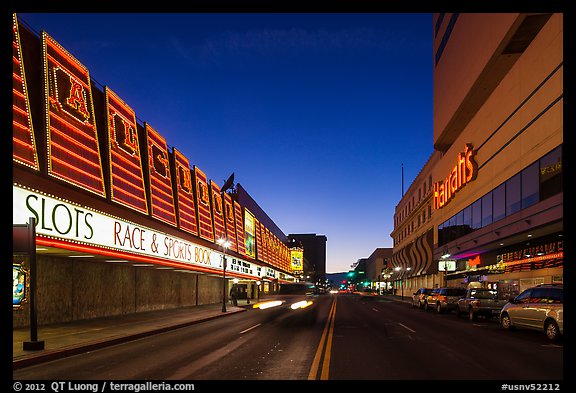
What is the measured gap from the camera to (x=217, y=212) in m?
49.6

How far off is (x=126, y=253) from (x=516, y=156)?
24.9 metres

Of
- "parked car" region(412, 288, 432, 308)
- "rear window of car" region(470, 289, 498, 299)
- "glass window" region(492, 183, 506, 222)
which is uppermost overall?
"glass window" region(492, 183, 506, 222)

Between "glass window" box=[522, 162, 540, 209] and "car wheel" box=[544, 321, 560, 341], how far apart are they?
→ 1256 cm

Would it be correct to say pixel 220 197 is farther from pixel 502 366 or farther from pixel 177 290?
pixel 502 366

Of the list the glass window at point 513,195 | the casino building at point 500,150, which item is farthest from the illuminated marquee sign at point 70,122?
the glass window at point 513,195

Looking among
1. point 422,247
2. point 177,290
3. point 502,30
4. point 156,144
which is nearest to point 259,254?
point 422,247

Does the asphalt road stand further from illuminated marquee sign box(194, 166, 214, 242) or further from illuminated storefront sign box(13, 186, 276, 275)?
illuminated marquee sign box(194, 166, 214, 242)

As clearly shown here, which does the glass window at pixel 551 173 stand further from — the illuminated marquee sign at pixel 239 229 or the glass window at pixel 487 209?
the illuminated marquee sign at pixel 239 229

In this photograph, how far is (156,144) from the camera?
33156 mm

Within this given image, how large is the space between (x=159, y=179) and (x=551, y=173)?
23.7m

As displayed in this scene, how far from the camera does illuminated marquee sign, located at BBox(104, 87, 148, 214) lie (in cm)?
2588

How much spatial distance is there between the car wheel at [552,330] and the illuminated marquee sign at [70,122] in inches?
761

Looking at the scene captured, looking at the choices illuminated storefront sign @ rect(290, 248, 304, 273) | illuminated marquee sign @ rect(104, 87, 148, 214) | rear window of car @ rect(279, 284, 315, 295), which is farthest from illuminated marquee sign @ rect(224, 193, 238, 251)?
illuminated storefront sign @ rect(290, 248, 304, 273)

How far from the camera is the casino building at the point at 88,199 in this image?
60.4 feet
